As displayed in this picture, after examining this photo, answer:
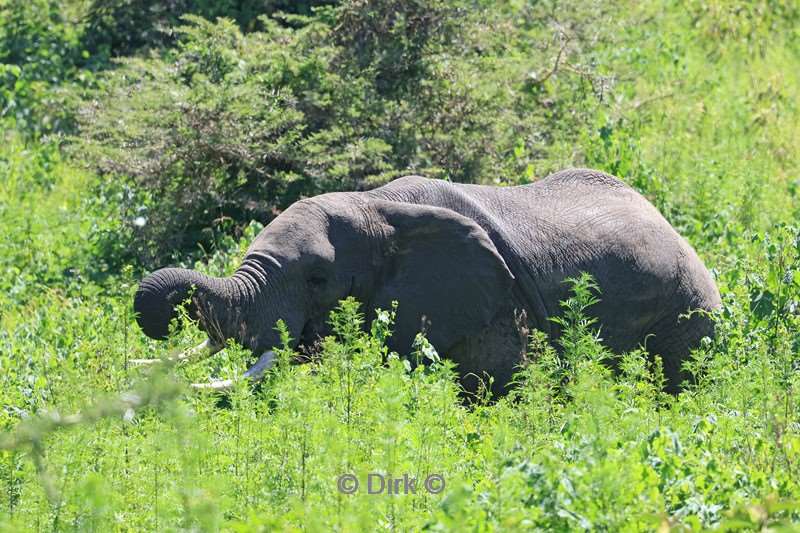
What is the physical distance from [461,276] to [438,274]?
13 cm

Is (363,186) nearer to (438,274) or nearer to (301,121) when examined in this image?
(301,121)

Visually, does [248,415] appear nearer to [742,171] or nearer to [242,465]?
[242,465]

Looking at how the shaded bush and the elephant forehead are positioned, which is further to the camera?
the shaded bush

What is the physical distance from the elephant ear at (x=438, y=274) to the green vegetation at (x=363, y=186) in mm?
306

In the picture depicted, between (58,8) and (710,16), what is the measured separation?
7828mm

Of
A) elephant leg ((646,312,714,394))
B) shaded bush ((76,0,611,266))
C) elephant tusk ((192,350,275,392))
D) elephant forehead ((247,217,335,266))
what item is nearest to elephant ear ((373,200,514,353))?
elephant forehead ((247,217,335,266))

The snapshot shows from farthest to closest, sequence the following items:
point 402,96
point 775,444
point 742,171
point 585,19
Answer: point 585,19 < point 742,171 < point 402,96 < point 775,444

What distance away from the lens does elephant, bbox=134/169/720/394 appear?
8.23m

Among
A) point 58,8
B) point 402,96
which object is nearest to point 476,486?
point 402,96

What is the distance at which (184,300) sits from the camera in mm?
7949

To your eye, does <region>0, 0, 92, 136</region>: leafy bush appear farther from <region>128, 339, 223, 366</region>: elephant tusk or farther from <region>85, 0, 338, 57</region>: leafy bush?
<region>128, 339, 223, 366</region>: elephant tusk

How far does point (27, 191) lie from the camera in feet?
45.5

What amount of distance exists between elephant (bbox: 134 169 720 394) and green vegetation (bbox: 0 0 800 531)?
0.21 meters

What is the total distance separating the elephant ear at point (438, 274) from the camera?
28.5 ft
